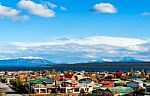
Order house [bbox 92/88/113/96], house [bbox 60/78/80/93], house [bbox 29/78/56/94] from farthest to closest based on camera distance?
house [bbox 29/78/56/94] < house [bbox 60/78/80/93] < house [bbox 92/88/113/96]

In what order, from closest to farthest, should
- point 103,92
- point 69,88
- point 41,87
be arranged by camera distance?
1. point 103,92
2. point 69,88
3. point 41,87

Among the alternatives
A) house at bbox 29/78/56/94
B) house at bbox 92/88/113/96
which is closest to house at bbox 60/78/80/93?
house at bbox 29/78/56/94

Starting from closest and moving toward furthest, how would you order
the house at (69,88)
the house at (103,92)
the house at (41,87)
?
the house at (103,92) → the house at (69,88) → the house at (41,87)

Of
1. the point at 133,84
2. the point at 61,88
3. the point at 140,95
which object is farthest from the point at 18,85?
the point at 140,95

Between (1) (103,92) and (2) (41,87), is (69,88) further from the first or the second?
(1) (103,92)

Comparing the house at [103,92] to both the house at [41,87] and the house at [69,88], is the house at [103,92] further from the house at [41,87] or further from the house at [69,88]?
the house at [41,87]

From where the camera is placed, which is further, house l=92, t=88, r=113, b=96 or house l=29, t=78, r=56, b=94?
house l=29, t=78, r=56, b=94

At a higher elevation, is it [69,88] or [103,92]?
[69,88]

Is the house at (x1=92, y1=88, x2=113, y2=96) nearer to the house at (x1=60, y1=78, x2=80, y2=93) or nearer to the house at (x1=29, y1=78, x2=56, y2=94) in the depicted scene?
the house at (x1=60, y1=78, x2=80, y2=93)


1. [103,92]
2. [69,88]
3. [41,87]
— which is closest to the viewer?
[103,92]

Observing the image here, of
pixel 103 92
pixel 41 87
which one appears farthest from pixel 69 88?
pixel 103 92

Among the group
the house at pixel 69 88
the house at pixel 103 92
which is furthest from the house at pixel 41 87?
the house at pixel 103 92

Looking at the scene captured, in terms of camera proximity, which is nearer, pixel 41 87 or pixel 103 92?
pixel 103 92

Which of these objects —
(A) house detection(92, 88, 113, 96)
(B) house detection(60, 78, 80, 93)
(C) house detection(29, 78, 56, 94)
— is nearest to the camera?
(A) house detection(92, 88, 113, 96)
